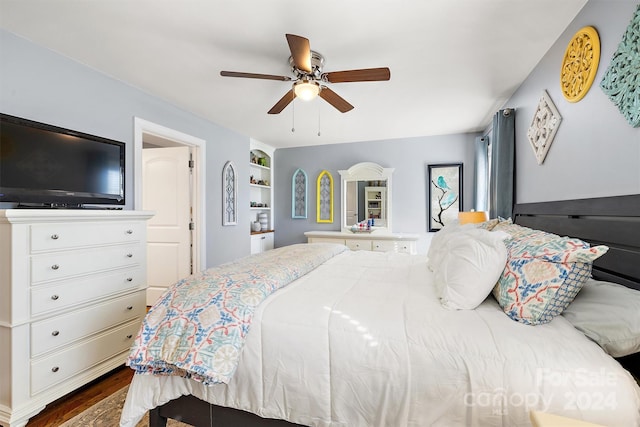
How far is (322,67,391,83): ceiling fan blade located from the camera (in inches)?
72.2

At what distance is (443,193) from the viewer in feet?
14.1

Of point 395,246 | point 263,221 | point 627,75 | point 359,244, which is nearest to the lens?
point 627,75

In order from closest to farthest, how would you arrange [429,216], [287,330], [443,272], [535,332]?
1. [535,332]
2. [287,330]
3. [443,272]
4. [429,216]

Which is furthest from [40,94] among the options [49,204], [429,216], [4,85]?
[429,216]

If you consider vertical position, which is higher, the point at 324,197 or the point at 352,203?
the point at 324,197

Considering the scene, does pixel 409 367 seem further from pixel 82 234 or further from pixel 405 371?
pixel 82 234

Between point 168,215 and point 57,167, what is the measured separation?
4.99ft

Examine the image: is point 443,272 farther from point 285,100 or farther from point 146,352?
point 285,100

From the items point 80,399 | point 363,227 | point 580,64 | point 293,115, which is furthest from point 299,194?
point 580,64

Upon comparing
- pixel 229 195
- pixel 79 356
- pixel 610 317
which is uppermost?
pixel 229 195

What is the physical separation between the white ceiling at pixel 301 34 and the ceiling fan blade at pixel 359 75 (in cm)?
23

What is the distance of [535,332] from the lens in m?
1.02

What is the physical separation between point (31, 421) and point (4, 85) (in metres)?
2.08

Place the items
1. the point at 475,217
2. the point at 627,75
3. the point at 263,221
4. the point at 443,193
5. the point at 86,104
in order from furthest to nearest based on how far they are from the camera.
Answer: the point at 263,221 < the point at 443,193 < the point at 475,217 < the point at 86,104 < the point at 627,75
